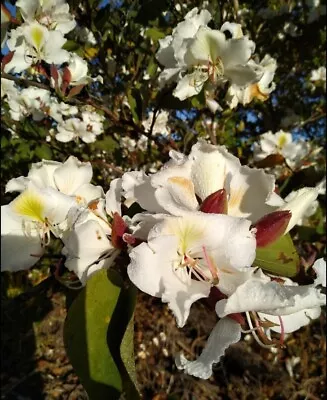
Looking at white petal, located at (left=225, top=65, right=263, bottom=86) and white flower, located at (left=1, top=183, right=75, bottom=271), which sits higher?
white petal, located at (left=225, top=65, right=263, bottom=86)

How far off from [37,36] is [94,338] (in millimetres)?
875

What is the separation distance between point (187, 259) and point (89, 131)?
1.63 m

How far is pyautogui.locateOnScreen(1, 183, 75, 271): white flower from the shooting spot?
75 centimetres

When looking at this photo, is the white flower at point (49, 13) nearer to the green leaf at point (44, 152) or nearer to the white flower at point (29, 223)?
the white flower at point (29, 223)

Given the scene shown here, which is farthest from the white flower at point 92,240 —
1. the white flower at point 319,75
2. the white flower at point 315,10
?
the white flower at point 319,75

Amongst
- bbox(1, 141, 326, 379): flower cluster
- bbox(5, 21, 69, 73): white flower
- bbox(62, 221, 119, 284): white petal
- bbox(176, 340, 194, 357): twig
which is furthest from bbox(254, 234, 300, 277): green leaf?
bbox(176, 340, 194, 357): twig

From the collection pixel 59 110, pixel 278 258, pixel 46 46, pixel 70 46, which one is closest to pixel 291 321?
pixel 278 258

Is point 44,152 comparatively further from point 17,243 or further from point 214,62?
point 17,243

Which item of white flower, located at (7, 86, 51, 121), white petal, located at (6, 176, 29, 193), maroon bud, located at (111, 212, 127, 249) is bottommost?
maroon bud, located at (111, 212, 127, 249)

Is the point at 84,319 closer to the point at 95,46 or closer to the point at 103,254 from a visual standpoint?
the point at 103,254

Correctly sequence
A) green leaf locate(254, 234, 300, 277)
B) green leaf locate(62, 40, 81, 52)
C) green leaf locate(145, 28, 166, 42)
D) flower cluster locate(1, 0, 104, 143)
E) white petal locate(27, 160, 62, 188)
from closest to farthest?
green leaf locate(254, 234, 300, 277) → white petal locate(27, 160, 62, 188) → flower cluster locate(1, 0, 104, 143) → green leaf locate(62, 40, 81, 52) → green leaf locate(145, 28, 166, 42)

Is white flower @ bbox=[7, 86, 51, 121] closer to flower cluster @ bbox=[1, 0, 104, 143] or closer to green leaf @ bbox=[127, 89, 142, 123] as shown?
flower cluster @ bbox=[1, 0, 104, 143]

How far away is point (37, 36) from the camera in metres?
1.28

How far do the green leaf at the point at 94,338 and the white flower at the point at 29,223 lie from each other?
0.11 m
